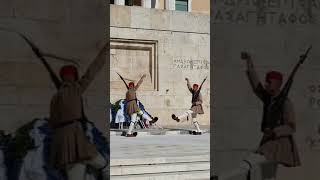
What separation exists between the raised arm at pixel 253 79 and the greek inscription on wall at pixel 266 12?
1.12 ft

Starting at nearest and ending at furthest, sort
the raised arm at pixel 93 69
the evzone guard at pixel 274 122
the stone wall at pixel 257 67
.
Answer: the raised arm at pixel 93 69 → the stone wall at pixel 257 67 → the evzone guard at pixel 274 122

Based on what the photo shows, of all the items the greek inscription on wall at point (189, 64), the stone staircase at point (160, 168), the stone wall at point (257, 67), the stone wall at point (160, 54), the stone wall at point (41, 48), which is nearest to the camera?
the stone wall at point (41, 48)

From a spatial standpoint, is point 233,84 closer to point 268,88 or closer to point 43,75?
point 268,88

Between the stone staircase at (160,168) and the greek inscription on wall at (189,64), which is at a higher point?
the greek inscription on wall at (189,64)

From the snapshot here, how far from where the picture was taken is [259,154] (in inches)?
229

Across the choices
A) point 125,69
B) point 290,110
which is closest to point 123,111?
point 125,69

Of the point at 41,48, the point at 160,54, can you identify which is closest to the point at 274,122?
the point at 41,48

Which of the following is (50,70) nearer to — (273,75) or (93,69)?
(93,69)

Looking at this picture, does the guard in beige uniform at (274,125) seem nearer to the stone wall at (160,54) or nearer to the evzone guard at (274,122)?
the evzone guard at (274,122)

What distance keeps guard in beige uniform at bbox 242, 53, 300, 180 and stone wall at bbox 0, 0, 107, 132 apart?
151 cm

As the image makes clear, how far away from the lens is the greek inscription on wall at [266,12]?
5715mm

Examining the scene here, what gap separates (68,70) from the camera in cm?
539

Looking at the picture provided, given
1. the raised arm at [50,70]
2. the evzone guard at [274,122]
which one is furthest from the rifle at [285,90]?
the raised arm at [50,70]

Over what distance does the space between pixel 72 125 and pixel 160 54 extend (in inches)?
589
